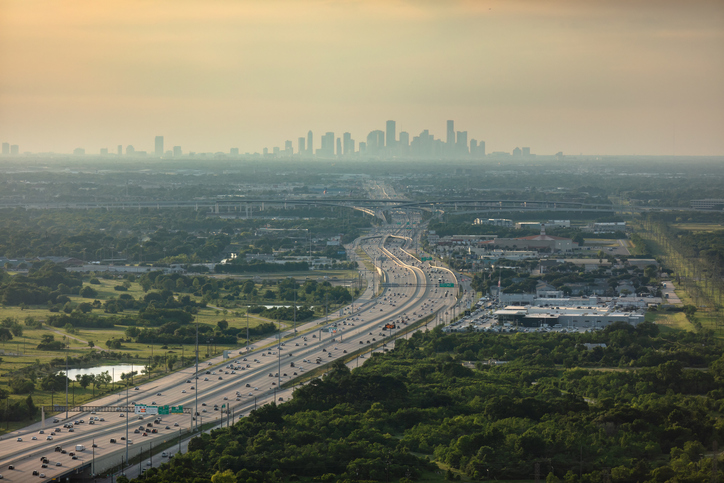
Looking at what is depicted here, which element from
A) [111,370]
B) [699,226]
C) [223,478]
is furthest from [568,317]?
[699,226]

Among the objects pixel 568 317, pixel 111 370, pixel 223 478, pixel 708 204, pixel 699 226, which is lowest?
pixel 111 370

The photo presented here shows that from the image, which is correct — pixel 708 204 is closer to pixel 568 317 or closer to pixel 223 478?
pixel 568 317

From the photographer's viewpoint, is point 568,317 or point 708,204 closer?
point 568,317

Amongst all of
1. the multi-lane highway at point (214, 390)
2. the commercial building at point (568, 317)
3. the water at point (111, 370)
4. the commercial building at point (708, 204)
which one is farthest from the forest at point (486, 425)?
the commercial building at point (708, 204)

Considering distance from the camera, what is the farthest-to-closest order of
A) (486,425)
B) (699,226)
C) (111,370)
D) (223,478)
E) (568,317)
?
(699,226)
(568,317)
(111,370)
(486,425)
(223,478)

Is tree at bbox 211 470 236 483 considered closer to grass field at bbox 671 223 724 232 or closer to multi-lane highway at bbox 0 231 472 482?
multi-lane highway at bbox 0 231 472 482

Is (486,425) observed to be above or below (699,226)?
below

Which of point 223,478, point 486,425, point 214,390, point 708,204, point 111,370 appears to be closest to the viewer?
point 223,478
